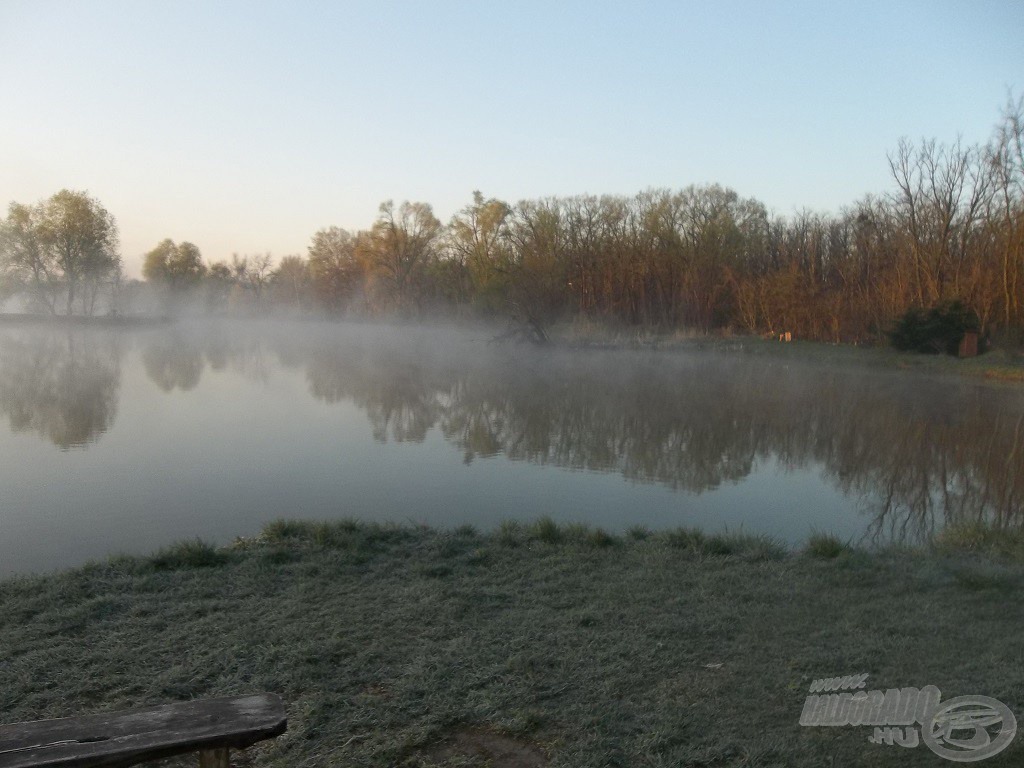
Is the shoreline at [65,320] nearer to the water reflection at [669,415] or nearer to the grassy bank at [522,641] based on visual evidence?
the water reflection at [669,415]

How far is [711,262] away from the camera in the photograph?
138 feet

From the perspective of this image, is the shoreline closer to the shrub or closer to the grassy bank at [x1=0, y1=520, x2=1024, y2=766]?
the shrub

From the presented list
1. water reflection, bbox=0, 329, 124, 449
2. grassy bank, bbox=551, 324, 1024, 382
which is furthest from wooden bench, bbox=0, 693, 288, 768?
grassy bank, bbox=551, 324, 1024, 382

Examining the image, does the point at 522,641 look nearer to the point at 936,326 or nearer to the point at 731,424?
the point at 731,424

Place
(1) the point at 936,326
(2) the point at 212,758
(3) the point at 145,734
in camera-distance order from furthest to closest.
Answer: (1) the point at 936,326
(2) the point at 212,758
(3) the point at 145,734

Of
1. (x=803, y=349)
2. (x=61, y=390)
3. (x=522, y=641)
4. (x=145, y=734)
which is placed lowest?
(x=522, y=641)

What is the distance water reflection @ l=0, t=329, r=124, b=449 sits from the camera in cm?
1194

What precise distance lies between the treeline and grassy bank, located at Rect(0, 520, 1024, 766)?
2682cm

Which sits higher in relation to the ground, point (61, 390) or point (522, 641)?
point (61, 390)

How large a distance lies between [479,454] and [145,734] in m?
8.40

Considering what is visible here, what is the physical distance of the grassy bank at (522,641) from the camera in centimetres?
311

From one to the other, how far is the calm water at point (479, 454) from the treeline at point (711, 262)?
39.8 ft

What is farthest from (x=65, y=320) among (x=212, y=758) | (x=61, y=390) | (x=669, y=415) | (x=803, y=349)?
(x=212, y=758)

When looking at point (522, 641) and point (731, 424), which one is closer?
point (522, 641)
